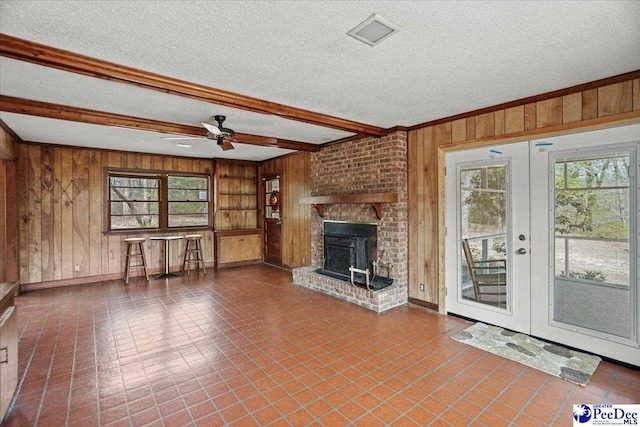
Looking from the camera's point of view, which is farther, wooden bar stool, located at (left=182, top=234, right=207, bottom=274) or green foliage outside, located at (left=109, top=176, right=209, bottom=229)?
wooden bar stool, located at (left=182, top=234, right=207, bottom=274)

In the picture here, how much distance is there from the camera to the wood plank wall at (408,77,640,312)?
277 cm

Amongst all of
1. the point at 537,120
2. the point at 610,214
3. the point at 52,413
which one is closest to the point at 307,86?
the point at 537,120

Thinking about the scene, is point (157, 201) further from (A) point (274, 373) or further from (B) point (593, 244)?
(B) point (593, 244)

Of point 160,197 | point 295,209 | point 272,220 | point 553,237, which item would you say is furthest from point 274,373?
point 160,197

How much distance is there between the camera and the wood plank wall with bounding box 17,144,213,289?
530 cm

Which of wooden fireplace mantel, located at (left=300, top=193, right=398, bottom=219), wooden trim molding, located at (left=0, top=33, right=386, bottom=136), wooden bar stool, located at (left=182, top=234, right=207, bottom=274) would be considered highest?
wooden trim molding, located at (left=0, top=33, right=386, bottom=136)

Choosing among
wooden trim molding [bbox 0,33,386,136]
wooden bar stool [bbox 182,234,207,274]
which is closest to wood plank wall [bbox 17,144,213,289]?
wooden bar stool [bbox 182,234,207,274]

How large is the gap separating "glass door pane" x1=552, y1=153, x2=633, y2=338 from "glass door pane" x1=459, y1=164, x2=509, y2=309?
0.51 metres

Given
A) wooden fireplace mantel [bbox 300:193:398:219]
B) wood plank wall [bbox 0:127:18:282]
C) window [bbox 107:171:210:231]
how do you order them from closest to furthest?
1. wooden fireplace mantel [bbox 300:193:398:219]
2. wood plank wall [bbox 0:127:18:282]
3. window [bbox 107:171:210:231]

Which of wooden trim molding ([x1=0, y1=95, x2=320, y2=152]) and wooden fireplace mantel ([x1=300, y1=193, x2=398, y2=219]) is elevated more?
wooden trim molding ([x1=0, y1=95, x2=320, y2=152])

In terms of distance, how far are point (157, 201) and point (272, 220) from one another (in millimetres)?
2457

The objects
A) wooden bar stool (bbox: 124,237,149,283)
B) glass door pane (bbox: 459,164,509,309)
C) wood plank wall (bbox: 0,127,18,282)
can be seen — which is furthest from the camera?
wooden bar stool (bbox: 124,237,149,283)

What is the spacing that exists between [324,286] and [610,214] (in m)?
3.47

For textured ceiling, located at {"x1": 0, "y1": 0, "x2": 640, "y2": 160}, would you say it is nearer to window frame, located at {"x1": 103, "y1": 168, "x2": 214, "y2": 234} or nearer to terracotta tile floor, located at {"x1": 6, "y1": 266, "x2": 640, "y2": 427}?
terracotta tile floor, located at {"x1": 6, "y1": 266, "x2": 640, "y2": 427}
